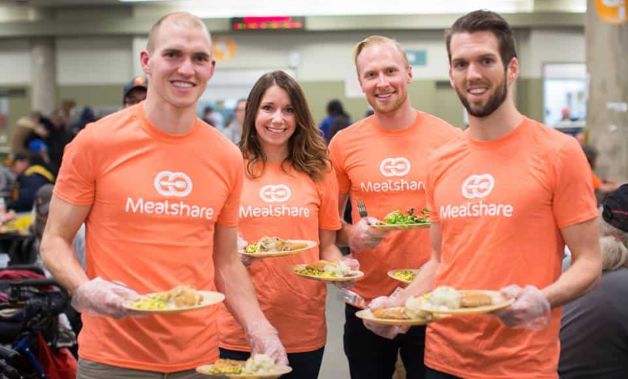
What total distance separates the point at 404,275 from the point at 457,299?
1.22 metres

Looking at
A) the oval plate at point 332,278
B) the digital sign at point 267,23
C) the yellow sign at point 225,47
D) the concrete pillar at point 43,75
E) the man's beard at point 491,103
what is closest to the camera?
the man's beard at point 491,103

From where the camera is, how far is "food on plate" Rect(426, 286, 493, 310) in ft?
8.91

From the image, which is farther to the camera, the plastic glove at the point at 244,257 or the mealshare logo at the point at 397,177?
the mealshare logo at the point at 397,177

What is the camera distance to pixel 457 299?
274cm

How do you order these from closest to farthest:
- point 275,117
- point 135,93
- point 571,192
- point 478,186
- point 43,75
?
point 571,192, point 478,186, point 275,117, point 135,93, point 43,75

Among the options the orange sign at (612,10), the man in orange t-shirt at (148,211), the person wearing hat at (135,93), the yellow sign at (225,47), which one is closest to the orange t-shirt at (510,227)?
the man in orange t-shirt at (148,211)

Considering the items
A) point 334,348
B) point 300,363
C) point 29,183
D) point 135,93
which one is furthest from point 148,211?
point 29,183

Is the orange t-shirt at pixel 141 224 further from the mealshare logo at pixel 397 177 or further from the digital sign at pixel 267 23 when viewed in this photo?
the digital sign at pixel 267 23

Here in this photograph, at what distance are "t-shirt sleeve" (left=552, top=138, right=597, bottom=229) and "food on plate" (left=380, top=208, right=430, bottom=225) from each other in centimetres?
106

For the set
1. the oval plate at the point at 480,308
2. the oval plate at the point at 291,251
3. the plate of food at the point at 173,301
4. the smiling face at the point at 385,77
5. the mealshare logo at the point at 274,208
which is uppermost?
the smiling face at the point at 385,77

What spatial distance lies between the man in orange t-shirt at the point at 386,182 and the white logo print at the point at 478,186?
1.11 metres

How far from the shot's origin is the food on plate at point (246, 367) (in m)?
2.87

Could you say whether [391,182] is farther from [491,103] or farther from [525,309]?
[525,309]

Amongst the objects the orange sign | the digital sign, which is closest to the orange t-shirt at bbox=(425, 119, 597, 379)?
the orange sign
